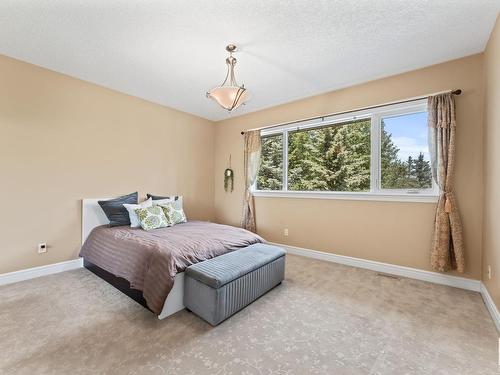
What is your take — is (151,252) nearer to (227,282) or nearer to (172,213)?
(227,282)

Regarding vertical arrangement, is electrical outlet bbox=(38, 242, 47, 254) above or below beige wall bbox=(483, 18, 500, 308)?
below

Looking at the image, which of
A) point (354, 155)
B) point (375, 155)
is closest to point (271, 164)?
point (354, 155)

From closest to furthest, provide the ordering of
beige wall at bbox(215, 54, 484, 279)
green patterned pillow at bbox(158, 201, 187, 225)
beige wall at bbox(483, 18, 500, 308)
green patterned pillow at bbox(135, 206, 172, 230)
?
beige wall at bbox(483, 18, 500, 308) < beige wall at bbox(215, 54, 484, 279) < green patterned pillow at bbox(135, 206, 172, 230) < green patterned pillow at bbox(158, 201, 187, 225)

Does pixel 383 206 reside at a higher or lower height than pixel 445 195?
lower

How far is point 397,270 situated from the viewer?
2965 millimetres

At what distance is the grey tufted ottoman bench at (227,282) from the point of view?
6.14 ft

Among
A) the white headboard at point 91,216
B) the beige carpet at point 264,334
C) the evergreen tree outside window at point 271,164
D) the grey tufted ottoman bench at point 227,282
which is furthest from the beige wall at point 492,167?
the white headboard at point 91,216

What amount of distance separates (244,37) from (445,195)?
2774 mm

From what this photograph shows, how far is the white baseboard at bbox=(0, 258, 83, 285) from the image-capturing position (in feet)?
8.54

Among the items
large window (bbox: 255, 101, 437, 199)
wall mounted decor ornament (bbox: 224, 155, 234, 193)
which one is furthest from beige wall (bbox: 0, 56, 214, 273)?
large window (bbox: 255, 101, 437, 199)

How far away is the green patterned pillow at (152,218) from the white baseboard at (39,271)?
1.05 m

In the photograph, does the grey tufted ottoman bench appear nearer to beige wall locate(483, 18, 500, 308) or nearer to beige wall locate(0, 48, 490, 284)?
beige wall locate(0, 48, 490, 284)

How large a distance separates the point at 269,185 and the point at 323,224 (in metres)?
1.27

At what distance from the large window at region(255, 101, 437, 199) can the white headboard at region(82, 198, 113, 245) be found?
2.56 metres
